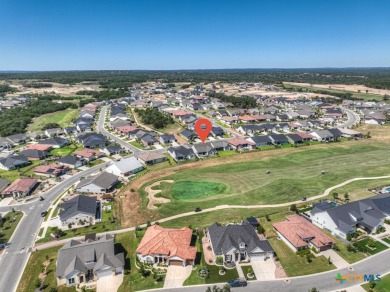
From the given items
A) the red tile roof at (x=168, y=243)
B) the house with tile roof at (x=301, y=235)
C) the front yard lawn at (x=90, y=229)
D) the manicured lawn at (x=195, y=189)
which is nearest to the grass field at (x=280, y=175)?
the manicured lawn at (x=195, y=189)

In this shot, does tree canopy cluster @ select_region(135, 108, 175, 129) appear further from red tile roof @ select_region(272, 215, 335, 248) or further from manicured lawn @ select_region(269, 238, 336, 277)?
manicured lawn @ select_region(269, 238, 336, 277)

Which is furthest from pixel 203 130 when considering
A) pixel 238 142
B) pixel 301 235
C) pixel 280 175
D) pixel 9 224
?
pixel 9 224

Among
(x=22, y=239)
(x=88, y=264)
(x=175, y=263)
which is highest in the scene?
(x=88, y=264)

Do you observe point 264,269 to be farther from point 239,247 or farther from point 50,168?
point 50,168

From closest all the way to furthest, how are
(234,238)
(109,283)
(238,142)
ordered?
(109,283)
(234,238)
(238,142)

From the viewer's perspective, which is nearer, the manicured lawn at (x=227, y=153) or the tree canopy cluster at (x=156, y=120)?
the manicured lawn at (x=227, y=153)

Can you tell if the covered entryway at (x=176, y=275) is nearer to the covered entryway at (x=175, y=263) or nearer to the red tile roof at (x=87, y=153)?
the covered entryway at (x=175, y=263)

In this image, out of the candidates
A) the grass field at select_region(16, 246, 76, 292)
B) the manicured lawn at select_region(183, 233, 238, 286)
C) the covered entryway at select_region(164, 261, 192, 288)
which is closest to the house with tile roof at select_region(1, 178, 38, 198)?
the grass field at select_region(16, 246, 76, 292)
